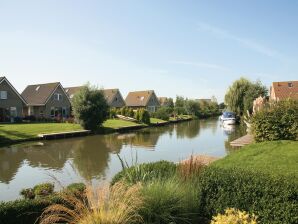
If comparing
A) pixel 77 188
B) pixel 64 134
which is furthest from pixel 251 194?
pixel 64 134

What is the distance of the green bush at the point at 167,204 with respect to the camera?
5.94 meters

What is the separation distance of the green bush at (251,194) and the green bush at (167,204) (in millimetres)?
305

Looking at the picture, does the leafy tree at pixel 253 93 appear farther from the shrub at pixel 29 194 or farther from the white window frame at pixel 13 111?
the shrub at pixel 29 194

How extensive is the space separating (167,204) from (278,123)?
14505 millimetres

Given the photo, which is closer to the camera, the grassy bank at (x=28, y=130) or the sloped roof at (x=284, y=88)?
the grassy bank at (x=28, y=130)

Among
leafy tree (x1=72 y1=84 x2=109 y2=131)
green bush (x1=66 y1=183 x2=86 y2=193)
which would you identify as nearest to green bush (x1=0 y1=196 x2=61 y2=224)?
green bush (x1=66 y1=183 x2=86 y2=193)

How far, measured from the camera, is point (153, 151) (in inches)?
985

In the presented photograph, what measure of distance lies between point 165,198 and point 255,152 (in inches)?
368

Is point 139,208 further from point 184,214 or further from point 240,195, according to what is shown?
point 240,195

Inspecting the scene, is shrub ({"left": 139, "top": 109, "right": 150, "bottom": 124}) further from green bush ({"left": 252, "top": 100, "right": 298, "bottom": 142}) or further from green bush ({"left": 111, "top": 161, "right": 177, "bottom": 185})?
green bush ({"left": 111, "top": 161, "right": 177, "bottom": 185})

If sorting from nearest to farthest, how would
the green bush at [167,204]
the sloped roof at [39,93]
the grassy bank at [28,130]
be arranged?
the green bush at [167,204]
the grassy bank at [28,130]
the sloped roof at [39,93]

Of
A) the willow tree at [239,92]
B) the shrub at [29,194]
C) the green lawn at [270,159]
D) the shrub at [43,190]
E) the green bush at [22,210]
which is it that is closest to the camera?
the green bush at [22,210]

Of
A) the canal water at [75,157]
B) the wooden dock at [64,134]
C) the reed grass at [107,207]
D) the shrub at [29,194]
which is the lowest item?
the canal water at [75,157]

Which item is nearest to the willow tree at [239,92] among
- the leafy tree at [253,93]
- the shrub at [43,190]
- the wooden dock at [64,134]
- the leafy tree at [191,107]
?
the leafy tree at [253,93]
